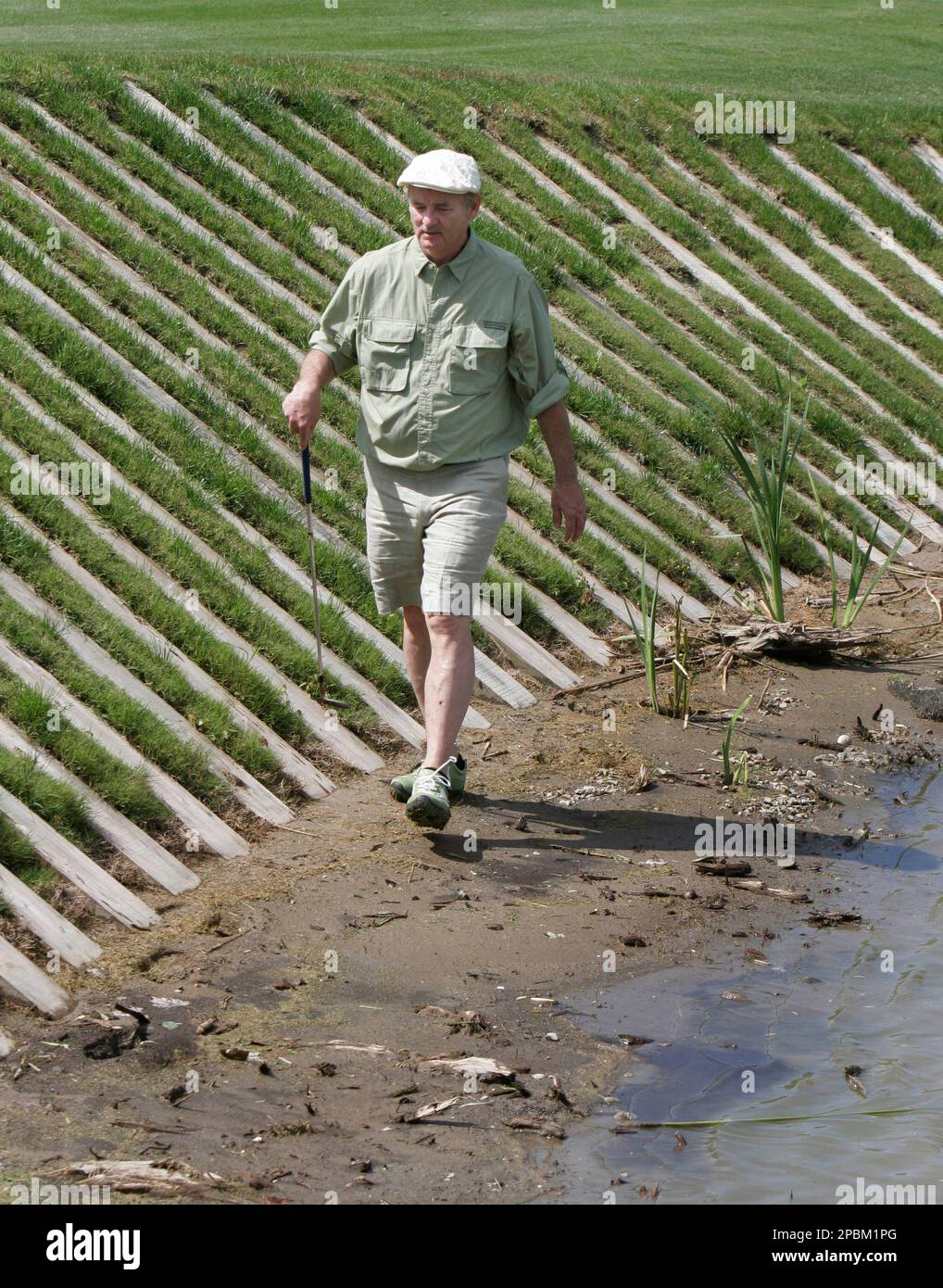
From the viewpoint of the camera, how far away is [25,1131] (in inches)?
153

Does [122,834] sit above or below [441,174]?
below

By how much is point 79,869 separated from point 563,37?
13648mm

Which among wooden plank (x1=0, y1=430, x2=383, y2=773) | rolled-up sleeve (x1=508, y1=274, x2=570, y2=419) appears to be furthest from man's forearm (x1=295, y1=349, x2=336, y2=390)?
wooden plank (x1=0, y1=430, x2=383, y2=773)

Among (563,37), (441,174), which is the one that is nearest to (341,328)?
(441,174)

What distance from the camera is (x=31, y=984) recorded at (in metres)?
4.58

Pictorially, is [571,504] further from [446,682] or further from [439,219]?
[439,219]

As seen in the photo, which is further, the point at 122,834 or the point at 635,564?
the point at 635,564

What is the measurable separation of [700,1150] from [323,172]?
7803mm

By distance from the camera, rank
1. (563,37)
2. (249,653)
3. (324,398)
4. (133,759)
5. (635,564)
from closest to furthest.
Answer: (133,759), (249,653), (324,398), (635,564), (563,37)

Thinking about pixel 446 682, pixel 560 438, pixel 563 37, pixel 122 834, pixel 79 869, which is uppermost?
pixel 563 37

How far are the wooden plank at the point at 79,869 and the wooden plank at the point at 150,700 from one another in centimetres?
89

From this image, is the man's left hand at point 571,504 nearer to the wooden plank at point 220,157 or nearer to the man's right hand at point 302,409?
the man's right hand at point 302,409

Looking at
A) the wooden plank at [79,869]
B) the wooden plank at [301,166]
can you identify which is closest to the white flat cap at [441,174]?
the wooden plank at [79,869]
